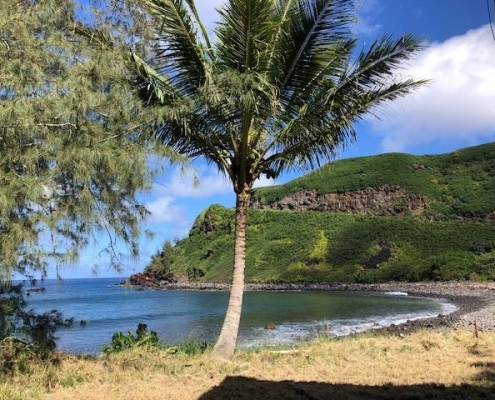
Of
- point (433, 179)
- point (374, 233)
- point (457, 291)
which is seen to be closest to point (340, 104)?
point (457, 291)

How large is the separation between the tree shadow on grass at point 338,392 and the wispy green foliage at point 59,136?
280 cm

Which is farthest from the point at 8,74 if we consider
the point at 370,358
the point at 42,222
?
the point at 370,358

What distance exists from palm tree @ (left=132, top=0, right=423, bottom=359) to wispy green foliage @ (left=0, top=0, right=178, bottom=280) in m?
1.01

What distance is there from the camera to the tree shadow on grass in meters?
5.76

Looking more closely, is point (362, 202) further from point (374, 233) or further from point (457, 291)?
point (457, 291)

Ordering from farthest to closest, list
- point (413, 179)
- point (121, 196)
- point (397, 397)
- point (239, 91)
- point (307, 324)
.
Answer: point (413, 179)
point (307, 324)
point (239, 91)
point (121, 196)
point (397, 397)

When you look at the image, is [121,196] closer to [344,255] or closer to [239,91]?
[239,91]

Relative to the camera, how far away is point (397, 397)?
5746 millimetres

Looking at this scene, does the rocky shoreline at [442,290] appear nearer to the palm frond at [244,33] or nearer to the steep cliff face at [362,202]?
the palm frond at [244,33]

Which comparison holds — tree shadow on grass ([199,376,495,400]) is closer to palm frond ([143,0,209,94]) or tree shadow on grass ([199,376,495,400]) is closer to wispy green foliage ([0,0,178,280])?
wispy green foliage ([0,0,178,280])

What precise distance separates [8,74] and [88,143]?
50.6 inches

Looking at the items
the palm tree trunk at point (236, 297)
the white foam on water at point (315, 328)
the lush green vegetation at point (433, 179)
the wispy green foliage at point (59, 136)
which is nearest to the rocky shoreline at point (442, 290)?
the white foam on water at point (315, 328)

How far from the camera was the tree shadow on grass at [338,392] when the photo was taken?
18.9 feet

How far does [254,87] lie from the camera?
27.9 feet
